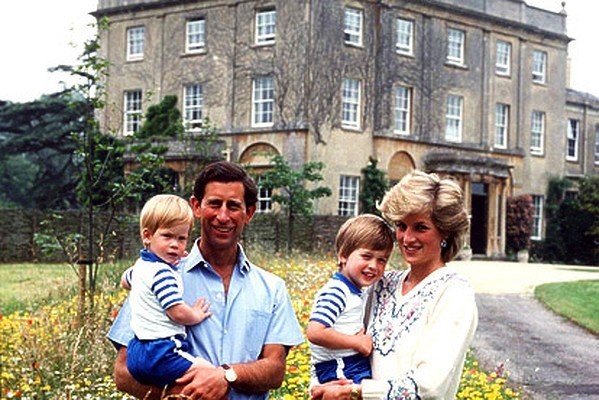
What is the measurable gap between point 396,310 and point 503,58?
32.5m

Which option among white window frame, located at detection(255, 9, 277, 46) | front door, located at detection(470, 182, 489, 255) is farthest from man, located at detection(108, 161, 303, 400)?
front door, located at detection(470, 182, 489, 255)

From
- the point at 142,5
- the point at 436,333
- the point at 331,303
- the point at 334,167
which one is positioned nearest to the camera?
the point at 436,333

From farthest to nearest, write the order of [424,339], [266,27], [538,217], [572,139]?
1. [572,139]
2. [538,217]
3. [266,27]
4. [424,339]

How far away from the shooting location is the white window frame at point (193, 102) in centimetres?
3033

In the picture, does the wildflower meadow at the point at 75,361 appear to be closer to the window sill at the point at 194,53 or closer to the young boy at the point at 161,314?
the young boy at the point at 161,314

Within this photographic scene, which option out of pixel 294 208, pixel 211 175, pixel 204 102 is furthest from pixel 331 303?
pixel 204 102

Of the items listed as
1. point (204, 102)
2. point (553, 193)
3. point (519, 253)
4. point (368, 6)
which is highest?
point (368, 6)

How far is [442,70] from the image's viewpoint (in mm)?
32125

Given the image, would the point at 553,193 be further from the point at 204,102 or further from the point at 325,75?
the point at 204,102

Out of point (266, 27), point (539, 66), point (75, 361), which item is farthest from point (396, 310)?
point (539, 66)

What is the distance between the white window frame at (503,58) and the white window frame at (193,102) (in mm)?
11594

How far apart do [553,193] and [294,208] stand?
1461cm

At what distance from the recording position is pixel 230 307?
3.95 meters

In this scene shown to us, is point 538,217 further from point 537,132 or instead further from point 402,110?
point 402,110
